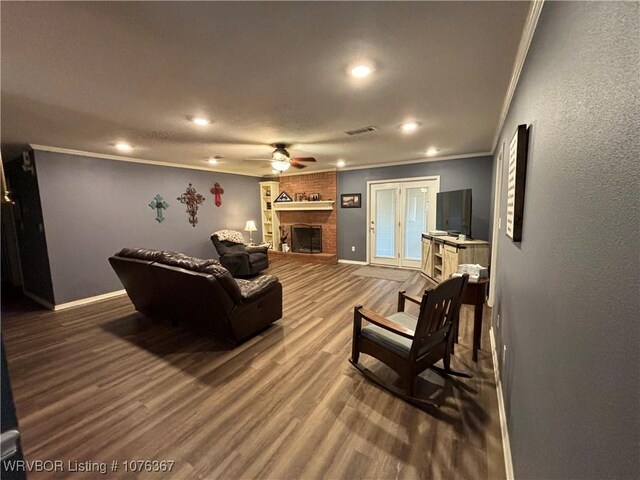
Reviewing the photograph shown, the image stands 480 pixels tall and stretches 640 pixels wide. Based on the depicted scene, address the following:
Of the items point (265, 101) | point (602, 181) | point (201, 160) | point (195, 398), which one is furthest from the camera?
point (201, 160)

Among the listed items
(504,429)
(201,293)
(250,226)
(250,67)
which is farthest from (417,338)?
(250,226)

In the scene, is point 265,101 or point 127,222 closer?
point 265,101

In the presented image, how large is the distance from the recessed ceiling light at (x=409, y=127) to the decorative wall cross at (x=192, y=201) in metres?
4.38

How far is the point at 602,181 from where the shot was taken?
67 cm

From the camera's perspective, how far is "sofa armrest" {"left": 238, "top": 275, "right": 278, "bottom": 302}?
279 centimetres

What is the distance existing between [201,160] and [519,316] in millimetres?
5212

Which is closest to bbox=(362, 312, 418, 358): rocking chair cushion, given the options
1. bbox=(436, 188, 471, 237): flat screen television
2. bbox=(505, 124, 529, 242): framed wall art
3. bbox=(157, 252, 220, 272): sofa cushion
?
bbox=(505, 124, 529, 242): framed wall art

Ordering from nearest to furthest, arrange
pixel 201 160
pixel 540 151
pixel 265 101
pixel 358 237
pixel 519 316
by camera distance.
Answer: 1. pixel 540 151
2. pixel 519 316
3. pixel 265 101
4. pixel 201 160
5. pixel 358 237

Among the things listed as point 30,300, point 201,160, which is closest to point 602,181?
point 201,160

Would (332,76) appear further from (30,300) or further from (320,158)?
(30,300)

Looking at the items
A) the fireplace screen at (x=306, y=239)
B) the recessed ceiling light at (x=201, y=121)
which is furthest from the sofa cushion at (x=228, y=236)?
the recessed ceiling light at (x=201, y=121)

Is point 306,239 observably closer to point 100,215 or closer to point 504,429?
point 100,215

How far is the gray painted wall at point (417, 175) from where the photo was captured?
4969 millimetres

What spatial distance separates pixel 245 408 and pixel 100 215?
13.5ft
